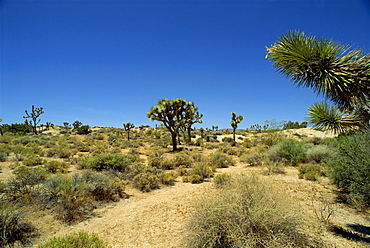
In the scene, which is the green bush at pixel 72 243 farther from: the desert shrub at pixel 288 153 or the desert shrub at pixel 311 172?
the desert shrub at pixel 288 153

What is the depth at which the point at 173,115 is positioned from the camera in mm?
22250

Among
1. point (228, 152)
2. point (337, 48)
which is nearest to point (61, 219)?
point (337, 48)

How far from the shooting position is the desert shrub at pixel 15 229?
164 inches

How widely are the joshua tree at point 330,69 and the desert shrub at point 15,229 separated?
7686mm

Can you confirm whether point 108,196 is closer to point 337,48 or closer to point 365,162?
point 365,162

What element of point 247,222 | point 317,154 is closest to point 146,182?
point 247,222

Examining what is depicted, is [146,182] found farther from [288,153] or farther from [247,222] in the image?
[288,153]

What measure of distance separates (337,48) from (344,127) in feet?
8.06

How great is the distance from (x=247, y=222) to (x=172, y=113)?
748 inches

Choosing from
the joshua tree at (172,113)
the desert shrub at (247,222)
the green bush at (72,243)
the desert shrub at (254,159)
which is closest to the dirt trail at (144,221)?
the desert shrub at (247,222)

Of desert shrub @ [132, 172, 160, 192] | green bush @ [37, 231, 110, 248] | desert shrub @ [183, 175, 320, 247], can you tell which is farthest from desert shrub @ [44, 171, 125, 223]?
desert shrub @ [183, 175, 320, 247]

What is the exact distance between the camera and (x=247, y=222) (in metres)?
3.47

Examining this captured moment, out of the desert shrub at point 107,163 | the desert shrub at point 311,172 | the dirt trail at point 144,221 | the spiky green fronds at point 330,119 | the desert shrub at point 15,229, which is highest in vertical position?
the spiky green fronds at point 330,119

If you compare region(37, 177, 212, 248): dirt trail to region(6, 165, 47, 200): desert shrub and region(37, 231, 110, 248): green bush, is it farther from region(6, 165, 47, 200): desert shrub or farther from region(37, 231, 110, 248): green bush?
region(6, 165, 47, 200): desert shrub
